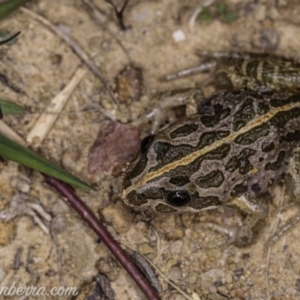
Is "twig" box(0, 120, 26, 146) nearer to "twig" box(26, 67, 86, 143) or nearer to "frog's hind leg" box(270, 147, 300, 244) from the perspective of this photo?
"twig" box(26, 67, 86, 143)

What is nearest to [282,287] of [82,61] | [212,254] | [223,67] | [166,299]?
[212,254]

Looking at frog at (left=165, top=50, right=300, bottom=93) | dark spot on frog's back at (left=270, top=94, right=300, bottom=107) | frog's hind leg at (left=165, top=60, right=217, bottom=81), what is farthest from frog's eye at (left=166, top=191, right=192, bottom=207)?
frog's hind leg at (left=165, top=60, right=217, bottom=81)

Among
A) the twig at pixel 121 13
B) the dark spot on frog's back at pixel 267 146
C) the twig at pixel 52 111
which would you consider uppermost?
the twig at pixel 121 13

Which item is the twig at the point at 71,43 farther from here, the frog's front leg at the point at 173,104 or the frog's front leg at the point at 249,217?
the frog's front leg at the point at 249,217

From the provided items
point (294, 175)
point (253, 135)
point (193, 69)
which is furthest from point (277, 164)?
point (193, 69)

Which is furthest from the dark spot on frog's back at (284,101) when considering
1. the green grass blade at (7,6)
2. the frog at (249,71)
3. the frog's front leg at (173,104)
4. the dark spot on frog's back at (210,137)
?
the green grass blade at (7,6)

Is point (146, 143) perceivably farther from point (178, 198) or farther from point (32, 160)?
point (32, 160)
